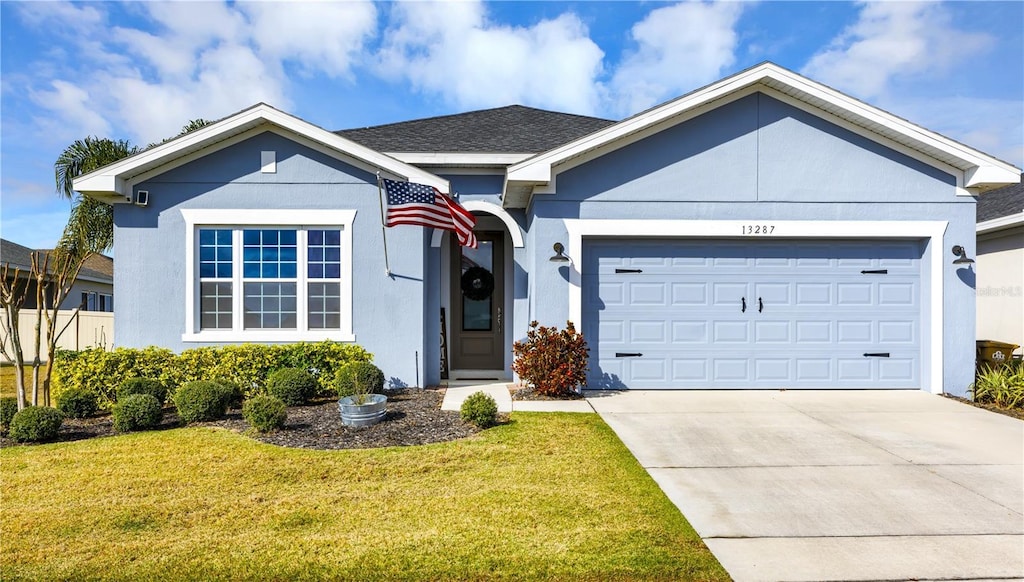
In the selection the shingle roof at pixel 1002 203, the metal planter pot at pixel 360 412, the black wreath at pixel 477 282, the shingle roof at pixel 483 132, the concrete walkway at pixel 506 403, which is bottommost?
the concrete walkway at pixel 506 403

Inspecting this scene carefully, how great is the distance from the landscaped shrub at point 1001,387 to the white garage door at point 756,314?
78cm

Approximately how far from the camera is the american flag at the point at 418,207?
320 inches

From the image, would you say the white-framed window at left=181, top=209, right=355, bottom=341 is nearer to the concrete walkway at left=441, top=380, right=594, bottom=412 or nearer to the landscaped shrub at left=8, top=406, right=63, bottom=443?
the concrete walkway at left=441, top=380, right=594, bottom=412

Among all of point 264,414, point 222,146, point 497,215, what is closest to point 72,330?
point 222,146

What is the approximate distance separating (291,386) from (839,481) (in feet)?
22.0

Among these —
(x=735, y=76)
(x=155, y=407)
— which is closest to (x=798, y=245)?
(x=735, y=76)

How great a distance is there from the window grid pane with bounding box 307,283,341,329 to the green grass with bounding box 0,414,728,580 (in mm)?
3307

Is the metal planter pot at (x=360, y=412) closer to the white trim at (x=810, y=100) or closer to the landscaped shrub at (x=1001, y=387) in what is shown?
the white trim at (x=810, y=100)

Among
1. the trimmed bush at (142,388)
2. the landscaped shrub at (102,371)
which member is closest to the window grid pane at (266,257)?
the landscaped shrub at (102,371)

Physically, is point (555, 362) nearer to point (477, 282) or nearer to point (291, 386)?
point (477, 282)

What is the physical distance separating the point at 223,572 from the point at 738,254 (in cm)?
815

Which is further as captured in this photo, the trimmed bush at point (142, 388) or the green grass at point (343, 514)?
the trimmed bush at point (142, 388)

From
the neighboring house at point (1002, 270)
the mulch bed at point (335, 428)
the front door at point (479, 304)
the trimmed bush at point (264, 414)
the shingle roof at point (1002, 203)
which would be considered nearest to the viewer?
the mulch bed at point (335, 428)

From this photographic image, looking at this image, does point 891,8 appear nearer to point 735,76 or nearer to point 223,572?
point 735,76
